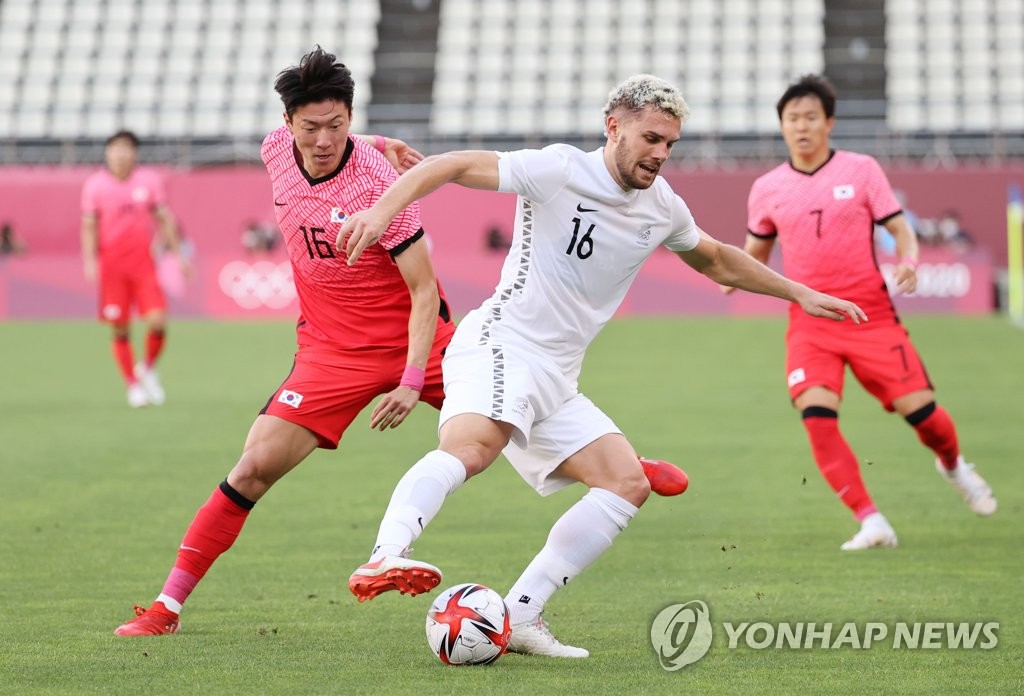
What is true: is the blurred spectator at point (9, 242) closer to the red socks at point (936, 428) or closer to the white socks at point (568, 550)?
the red socks at point (936, 428)

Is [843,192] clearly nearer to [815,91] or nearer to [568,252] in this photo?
[815,91]

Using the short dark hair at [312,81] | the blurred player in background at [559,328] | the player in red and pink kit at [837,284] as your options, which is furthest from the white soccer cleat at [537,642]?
the player in red and pink kit at [837,284]

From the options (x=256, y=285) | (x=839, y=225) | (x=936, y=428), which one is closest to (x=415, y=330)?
(x=839, y=225)

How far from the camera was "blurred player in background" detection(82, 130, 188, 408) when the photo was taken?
51.0ft

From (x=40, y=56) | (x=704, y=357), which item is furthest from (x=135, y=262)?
(x=40, y=56)

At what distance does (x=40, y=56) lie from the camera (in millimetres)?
36688

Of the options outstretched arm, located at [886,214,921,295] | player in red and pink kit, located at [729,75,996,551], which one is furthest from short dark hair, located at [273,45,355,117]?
player in red and pink kit, located at [729,75,996,551]

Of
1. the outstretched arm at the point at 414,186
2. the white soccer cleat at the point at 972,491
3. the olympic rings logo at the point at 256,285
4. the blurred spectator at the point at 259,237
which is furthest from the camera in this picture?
the blurred spectator at the point at 259,237

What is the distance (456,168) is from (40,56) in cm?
3384

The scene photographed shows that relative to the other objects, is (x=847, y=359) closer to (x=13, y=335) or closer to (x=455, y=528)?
(x=455, y=528)

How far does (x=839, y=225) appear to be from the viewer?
27.9 feet

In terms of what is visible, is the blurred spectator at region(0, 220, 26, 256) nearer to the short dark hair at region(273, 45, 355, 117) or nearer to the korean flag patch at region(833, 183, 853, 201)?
the korean flag patch at region(833, 183, 853, 201)

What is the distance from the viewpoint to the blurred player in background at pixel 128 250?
15.5 meters

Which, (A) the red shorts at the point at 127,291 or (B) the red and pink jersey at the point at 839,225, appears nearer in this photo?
(B) the red and pink jersey at the point at 839,225
